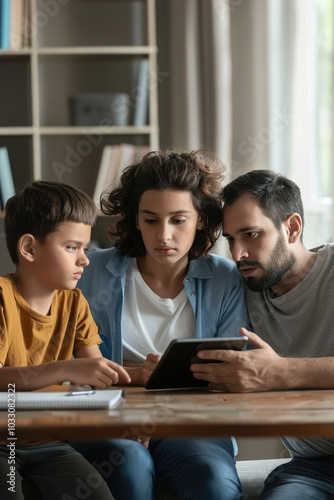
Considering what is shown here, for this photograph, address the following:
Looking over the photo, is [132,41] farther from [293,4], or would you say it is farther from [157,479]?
[157,479]

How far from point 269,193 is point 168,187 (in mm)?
273

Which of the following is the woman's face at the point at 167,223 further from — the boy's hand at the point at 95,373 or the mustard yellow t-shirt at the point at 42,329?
the boy's hand at the point at 95,373

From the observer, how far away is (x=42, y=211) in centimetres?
165

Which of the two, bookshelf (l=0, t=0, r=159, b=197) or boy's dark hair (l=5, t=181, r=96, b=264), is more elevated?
bookshelf (l=0, t=0, r=159, b=197)

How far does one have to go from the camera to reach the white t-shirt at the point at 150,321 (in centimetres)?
180

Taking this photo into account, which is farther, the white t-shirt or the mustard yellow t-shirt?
the white t-shirt

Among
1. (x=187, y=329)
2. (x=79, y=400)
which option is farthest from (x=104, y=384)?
(x=187, y=329)

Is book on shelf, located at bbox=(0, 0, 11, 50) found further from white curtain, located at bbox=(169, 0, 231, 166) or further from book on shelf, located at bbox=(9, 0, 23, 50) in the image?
white curtain, located at bbox=(169, 0, 231, 166)

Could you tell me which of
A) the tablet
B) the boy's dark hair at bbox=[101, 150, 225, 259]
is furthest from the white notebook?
the boy's dark hair at bbox=[101, 150, 225, 259]

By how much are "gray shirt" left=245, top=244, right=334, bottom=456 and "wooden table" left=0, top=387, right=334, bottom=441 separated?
0.40 metres

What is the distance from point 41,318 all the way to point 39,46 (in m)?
2.31


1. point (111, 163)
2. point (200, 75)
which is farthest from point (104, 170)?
point (200, 75)

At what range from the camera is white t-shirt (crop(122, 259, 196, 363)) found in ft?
5.90

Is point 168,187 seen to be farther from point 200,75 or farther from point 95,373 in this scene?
point 200,75
